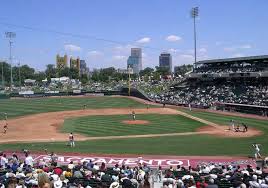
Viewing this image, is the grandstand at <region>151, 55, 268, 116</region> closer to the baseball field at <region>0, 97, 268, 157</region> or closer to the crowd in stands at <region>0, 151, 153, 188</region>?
the baseball field at <region>0, 97, 268, 157</region>

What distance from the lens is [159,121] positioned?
49.3 metres

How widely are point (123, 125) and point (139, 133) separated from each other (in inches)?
222

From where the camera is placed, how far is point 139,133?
4069 cm

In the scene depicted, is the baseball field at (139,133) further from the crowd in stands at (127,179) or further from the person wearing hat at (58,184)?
the person wearing hat at (58,184)

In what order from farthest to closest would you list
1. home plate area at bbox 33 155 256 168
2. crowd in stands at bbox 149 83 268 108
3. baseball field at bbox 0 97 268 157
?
crowd in stands at bbox 149 83 268 108 → baseball field at bbox 0 97 268 157 → home plate area at bbox 33 155 256 168

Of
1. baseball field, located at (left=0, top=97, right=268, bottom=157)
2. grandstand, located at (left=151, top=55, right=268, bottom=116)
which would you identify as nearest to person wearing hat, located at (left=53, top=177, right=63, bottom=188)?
baseball field, located at (left=0, top=97, right=268, bottom=157)

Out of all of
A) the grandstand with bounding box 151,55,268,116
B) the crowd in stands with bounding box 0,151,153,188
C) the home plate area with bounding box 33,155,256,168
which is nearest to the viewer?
the crowd in stands with bounding box 0,151,153,188

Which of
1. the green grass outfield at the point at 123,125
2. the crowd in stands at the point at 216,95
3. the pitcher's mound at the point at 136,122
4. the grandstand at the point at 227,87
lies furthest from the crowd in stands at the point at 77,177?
the crowd in stands at the point at 216,95

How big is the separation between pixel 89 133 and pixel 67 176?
23161mm

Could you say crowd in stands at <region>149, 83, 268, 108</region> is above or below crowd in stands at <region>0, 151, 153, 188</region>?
above

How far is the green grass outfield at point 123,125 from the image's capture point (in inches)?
1628

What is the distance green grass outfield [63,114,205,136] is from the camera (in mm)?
41344

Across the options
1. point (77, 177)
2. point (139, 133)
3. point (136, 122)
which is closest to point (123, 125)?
point (136, 122)

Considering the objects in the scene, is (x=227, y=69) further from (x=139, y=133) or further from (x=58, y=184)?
(x=58, y=184)
